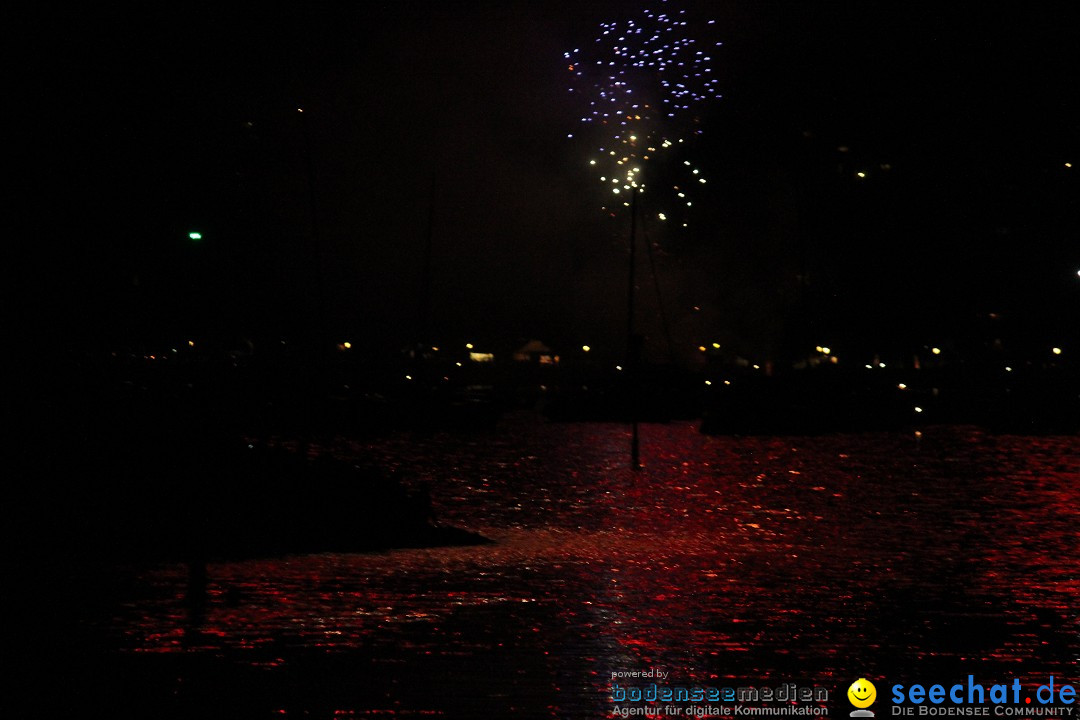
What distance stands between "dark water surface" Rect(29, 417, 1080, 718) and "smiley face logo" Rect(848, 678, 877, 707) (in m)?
0.10

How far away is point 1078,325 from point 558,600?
217 feet

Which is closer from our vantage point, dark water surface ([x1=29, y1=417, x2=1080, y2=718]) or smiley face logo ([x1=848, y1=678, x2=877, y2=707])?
smiley face logo ([x1=848, y1=678, x2=877, y2=707])

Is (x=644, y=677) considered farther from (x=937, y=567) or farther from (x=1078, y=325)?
(x=1078, y=325)

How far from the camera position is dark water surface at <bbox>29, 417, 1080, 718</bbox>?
25.4ft

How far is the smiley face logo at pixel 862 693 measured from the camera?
7410 mm

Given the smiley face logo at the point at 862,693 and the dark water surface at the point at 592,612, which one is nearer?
the smiley face logo at the point at 862,693

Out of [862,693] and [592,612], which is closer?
[862,693]

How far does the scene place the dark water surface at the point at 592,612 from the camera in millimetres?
7746

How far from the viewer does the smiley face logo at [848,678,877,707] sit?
741 centimetres

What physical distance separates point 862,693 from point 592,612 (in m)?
3.11

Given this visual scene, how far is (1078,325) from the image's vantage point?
70062mm

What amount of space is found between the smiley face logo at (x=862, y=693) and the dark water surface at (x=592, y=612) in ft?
0.32

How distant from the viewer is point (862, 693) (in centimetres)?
758

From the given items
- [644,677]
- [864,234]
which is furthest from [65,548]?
[864,234]
